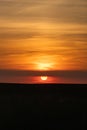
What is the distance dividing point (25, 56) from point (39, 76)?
6.18 ft

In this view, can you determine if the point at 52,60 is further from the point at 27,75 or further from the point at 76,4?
the point at 76,4

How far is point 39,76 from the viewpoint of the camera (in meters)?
8.19

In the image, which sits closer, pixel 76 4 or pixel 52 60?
pixel 52 60

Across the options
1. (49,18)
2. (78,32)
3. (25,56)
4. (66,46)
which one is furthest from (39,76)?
(49,18)

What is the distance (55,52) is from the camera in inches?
405

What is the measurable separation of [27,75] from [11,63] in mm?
1301
